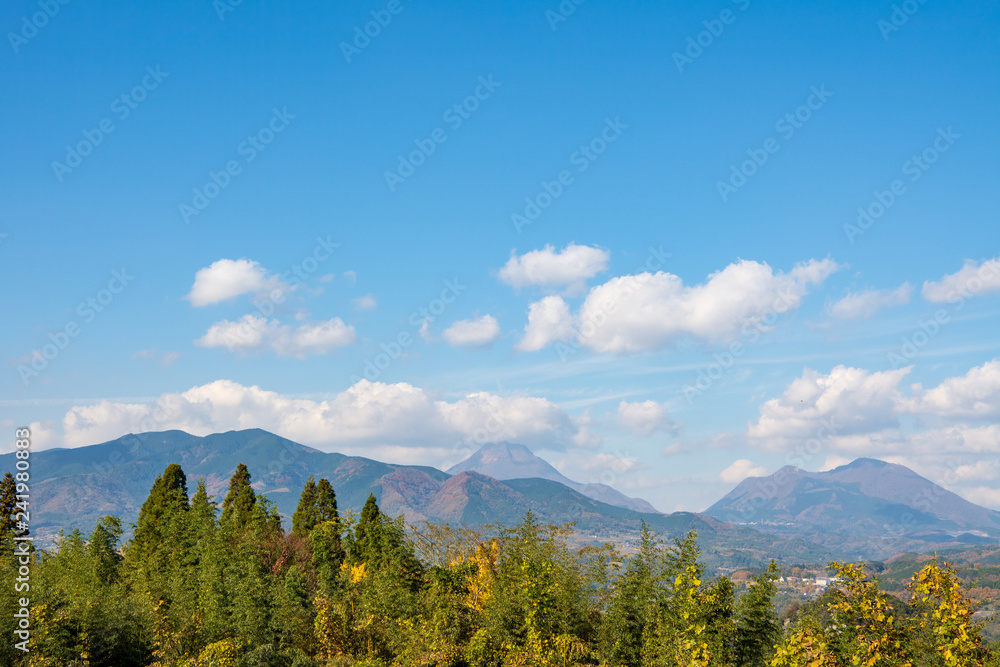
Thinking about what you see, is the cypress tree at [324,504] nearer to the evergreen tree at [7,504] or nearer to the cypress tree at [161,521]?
the cypress tree at [161,521]

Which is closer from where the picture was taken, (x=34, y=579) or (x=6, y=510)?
(x=34, y=579)

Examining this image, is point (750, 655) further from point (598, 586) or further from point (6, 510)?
point (6, 510)

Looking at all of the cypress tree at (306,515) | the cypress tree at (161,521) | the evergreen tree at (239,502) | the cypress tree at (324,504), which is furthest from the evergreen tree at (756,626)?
the cypress tree at (324,504)

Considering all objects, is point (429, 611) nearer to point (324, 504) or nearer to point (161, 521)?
point (324, 504)

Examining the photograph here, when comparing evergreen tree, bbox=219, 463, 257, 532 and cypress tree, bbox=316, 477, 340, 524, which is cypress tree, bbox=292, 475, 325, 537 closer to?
cypress tree, bbox=316, 477, 340, 524

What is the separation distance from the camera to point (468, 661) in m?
22.0

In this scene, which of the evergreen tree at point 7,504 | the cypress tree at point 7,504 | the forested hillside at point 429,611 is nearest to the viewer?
the forested hillside at point 429,611

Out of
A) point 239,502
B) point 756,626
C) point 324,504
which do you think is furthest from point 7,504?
point 756,626

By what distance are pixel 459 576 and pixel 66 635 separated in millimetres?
13916

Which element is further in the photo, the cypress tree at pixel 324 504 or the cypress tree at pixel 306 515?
the cypress tree at pixel 324 504

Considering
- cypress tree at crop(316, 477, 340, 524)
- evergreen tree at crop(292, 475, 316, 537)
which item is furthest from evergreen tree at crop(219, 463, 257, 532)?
cypress tree at crop(316, 477, 340, 524)

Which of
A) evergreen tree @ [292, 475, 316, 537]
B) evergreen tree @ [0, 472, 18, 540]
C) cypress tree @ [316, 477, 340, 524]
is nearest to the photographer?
evergreen tree @ [292, 475, 316, 537]

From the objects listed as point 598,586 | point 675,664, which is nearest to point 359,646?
point 598,586

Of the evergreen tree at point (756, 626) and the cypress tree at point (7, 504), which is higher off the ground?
the cypress tree at point (7, 504)
